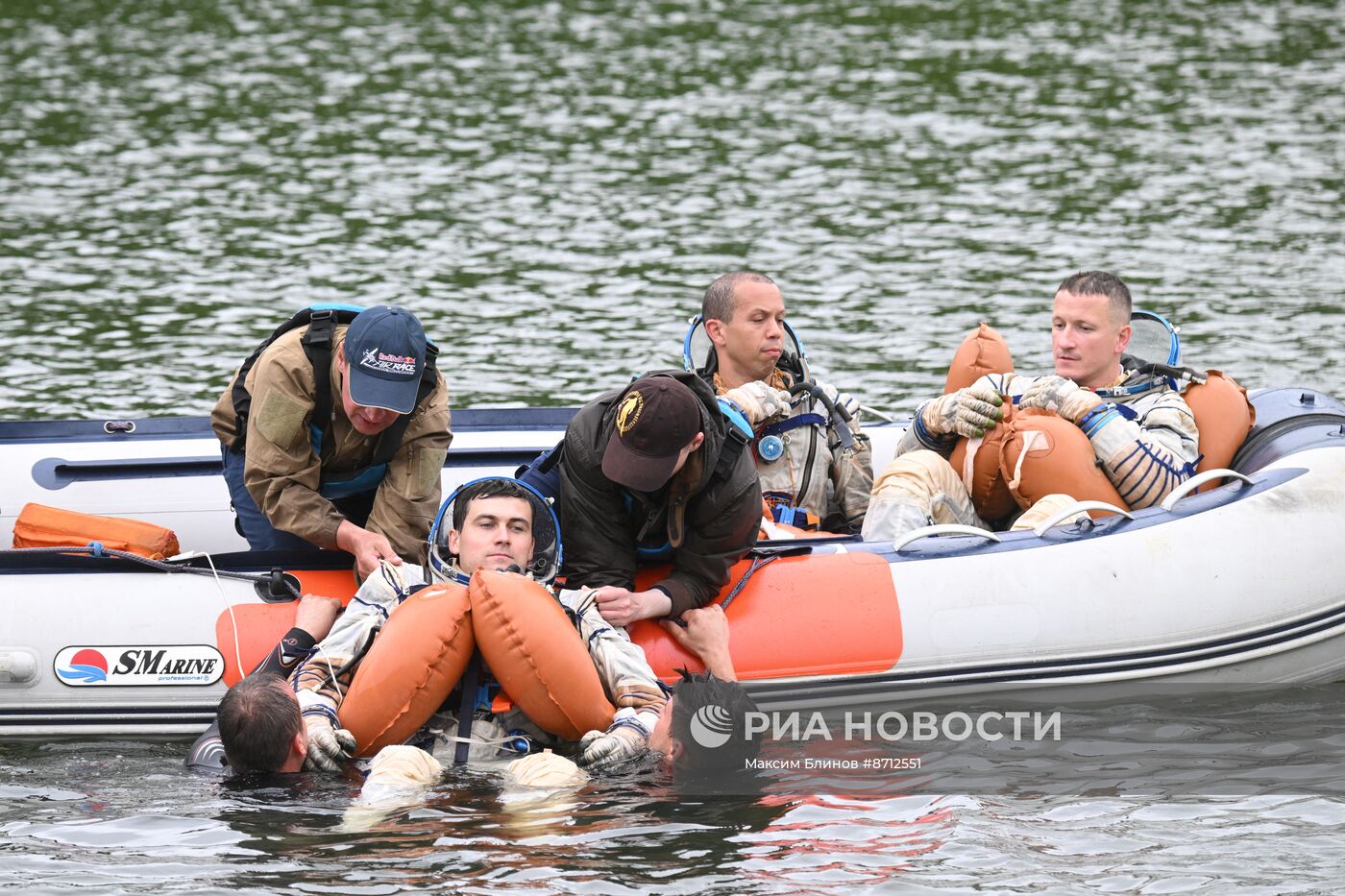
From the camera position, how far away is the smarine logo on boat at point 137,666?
5797 millimetres

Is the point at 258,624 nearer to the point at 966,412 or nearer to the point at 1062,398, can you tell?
the point at 966,412

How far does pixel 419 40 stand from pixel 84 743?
13713 mm

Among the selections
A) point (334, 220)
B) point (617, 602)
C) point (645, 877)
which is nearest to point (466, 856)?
point (645, 877)

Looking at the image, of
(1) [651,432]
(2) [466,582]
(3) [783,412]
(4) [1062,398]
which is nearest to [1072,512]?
(4) [1062,398]

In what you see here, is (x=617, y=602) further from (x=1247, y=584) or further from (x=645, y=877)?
(x=1247, y=584)

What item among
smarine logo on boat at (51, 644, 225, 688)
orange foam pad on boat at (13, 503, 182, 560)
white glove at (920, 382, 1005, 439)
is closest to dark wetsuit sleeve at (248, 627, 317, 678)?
smarine logo on boat at (51, 644, 225, 688)

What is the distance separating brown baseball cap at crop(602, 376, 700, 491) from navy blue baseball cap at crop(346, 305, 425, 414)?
2.19ft

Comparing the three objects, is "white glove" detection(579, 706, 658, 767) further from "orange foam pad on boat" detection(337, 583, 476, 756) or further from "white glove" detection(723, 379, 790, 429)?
"white glove" detection(723, 379, 790, 429)

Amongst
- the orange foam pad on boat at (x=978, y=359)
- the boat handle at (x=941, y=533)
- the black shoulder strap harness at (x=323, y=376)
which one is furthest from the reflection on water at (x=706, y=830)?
the orange foam pad on boat at (x=978, y=359)

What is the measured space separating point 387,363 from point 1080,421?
2489 mm

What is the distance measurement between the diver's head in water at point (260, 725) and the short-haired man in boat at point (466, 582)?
252 mm

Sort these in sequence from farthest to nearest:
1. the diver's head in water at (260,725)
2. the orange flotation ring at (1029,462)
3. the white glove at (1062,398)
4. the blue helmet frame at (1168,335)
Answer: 1. the blue helmet frame at (1168,335)
2. the white glove at (1062,398)
3. the orange flotation ring at (1029,462)
4. the diver's head in water at (260,725)

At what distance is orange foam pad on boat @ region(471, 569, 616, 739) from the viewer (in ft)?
17.6

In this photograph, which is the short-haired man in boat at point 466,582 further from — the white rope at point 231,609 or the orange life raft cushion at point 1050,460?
the orange life raft cushion at point 1050,460
